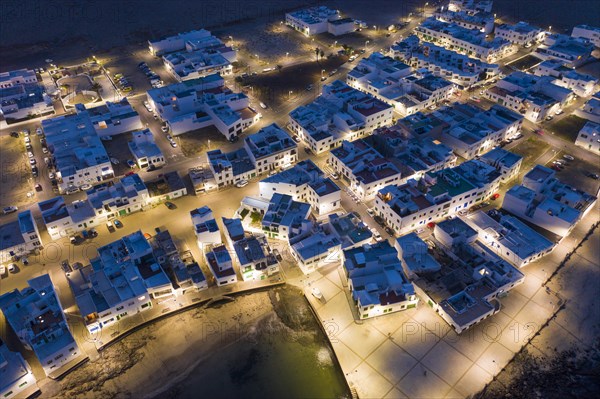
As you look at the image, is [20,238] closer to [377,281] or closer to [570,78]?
[377,281]

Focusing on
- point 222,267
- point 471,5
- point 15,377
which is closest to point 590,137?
point 222,267

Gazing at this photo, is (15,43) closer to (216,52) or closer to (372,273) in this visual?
(216,52)

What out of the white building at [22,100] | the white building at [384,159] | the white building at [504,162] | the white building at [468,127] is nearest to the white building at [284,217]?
the white building at [384,159]

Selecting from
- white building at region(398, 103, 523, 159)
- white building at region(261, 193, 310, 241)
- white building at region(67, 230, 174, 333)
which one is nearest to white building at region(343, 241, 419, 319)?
white building at region(261, 193, 310, 241)

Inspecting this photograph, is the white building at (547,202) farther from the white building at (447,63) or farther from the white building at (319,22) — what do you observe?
the white building at (319,22)

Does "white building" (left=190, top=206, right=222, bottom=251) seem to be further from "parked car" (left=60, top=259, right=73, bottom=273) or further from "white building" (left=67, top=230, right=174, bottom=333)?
"parked car" (left=60, top=259, right=73, bottom=273)
